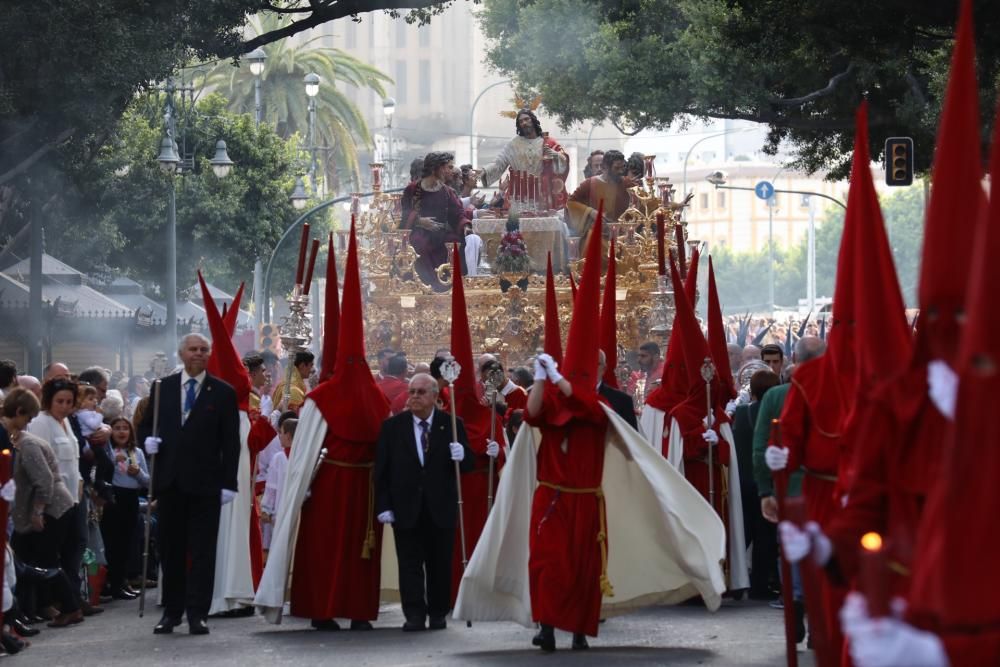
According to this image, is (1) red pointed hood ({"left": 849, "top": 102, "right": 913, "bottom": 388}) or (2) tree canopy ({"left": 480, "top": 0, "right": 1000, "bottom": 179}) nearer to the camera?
(1) red pointed hood ({"left": 849, "top": 102, "right": 913, "bottom": 388})

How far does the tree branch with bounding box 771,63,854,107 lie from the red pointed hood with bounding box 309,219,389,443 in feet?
40.7

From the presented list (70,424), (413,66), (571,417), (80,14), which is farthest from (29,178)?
(413,66)

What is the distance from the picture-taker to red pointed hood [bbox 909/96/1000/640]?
4.84 metres

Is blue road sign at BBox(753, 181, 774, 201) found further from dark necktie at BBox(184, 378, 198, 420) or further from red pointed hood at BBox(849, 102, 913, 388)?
red pointed hood at BBox(849, 102, 913, 388)

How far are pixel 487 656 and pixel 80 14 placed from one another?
10774 millimetres

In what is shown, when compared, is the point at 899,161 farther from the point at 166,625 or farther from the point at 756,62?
the point at 166,625

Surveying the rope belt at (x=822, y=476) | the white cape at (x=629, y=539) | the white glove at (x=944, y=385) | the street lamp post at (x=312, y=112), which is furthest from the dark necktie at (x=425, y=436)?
the street lamp post at (x=312, y=112)

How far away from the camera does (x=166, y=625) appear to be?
12203 millimetres

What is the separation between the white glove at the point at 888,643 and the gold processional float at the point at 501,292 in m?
17.1

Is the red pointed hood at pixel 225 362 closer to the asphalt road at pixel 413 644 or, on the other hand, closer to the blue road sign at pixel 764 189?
the asphalt road at pixel 413 644

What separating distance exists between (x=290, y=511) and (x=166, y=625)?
106 cm

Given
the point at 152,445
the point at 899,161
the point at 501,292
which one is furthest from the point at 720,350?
the point at 501,292

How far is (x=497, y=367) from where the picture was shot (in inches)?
547

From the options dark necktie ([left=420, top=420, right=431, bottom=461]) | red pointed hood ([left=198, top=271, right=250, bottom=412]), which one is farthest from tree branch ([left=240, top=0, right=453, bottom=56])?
dark necktie ([left=420, top=420, right=431, bottom=461])
